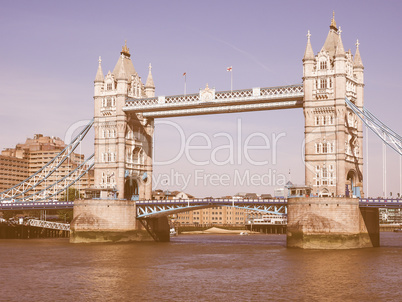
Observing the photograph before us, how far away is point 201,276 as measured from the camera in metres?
51.9

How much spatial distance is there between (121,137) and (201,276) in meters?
48.7

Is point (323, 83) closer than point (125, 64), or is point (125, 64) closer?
point (323, 83)

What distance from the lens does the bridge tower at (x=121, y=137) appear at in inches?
3858

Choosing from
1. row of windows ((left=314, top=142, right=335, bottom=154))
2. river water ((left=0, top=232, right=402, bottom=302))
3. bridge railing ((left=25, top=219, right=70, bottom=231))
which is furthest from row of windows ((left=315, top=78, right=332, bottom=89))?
bridge railing ((left=25, top=219, right=70, bottom=231))

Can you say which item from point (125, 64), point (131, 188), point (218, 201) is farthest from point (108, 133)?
point (218, 201)

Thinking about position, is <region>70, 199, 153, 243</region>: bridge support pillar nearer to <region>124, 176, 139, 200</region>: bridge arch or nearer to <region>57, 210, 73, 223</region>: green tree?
<region>124, 176, 139, 200</region>: bridge arch

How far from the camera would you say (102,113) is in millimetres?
100562

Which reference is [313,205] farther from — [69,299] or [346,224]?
[69,299]

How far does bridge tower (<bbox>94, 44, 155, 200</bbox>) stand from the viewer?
9800 cm

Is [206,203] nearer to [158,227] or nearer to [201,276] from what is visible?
[158,227]

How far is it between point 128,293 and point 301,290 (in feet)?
37.8

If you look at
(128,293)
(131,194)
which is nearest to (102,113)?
(131,194)

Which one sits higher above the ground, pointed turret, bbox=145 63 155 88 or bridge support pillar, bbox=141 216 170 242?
pointed turret, bbox=145 63 155 88

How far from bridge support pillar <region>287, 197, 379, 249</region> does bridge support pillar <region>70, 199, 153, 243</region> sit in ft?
87.0
